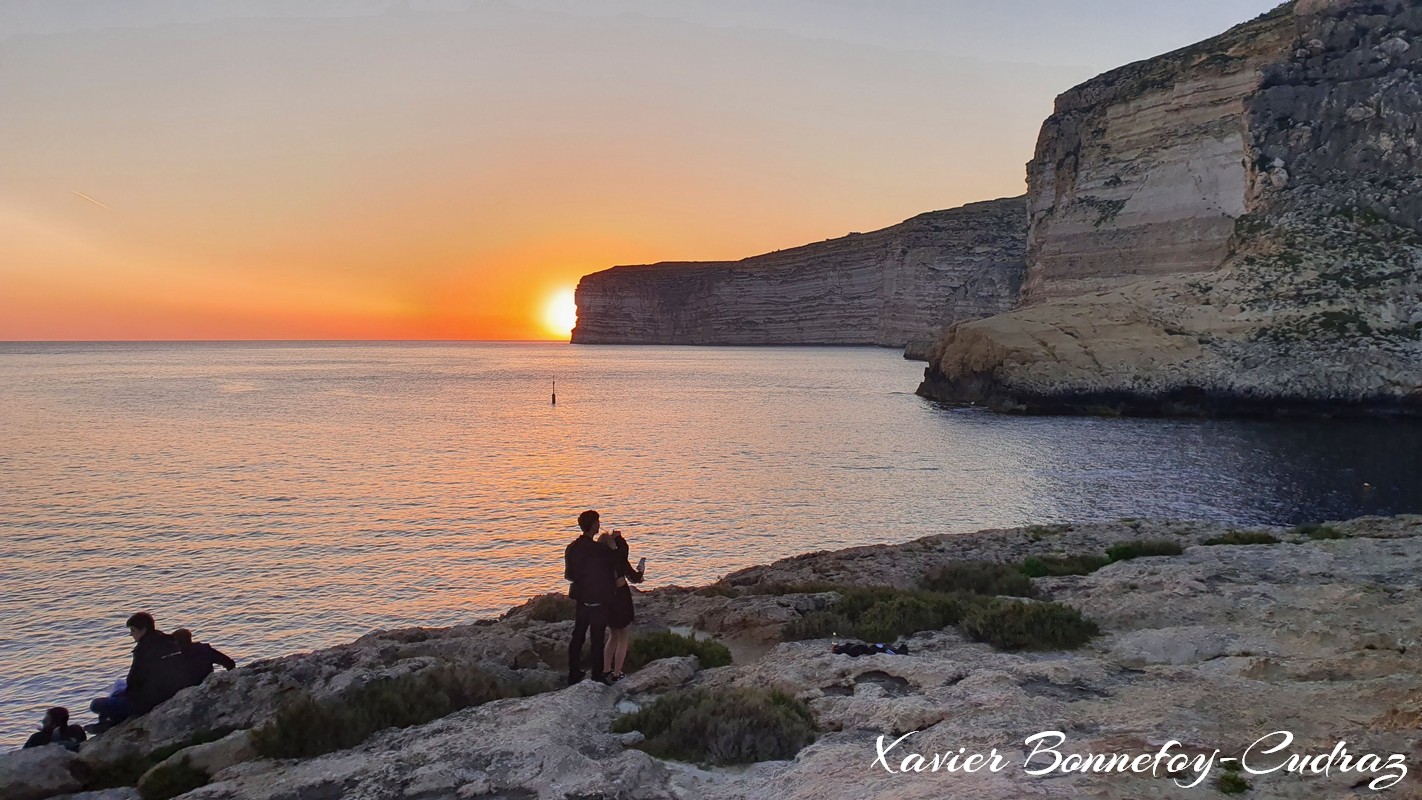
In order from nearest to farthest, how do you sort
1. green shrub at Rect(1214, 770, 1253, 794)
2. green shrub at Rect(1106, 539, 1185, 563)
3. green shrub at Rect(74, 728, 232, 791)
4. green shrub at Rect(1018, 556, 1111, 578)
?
green shrub at Rect(1214, 770, 1253, 794) → green shrub at Rect(74, 728, 232, 791) → green shrub at Rect(1018, 556, 1111, 578) → green shrub at Rect(1106, 539, 1185, 563)

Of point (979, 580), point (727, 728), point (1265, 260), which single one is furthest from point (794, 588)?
point (1265, 260)

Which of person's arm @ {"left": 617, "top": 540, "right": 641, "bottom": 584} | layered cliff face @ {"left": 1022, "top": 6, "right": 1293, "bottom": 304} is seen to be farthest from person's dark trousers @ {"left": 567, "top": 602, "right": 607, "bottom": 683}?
layered cliff face @ {"left": 1022, "top": 6, "right": 1293, "bottom": 304}

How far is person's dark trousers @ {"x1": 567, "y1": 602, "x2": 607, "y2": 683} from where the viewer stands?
9.55 m

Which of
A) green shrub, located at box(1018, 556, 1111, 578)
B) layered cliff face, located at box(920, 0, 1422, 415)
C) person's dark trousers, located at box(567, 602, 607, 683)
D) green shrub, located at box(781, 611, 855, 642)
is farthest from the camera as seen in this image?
layered cliff face, located at box(920, 0, 1422, 415)

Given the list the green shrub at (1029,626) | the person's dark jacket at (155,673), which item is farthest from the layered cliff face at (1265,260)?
the person's dark jacket at (155,673)

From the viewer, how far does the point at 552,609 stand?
13.8m

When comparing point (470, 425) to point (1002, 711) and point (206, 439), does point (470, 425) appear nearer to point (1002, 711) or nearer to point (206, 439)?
point (206, 439)

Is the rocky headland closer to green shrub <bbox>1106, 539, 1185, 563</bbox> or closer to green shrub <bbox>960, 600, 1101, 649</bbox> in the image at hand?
green shrub <bbox>960, 600, 1101, 649</bbox>

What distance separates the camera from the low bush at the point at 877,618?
11.0m

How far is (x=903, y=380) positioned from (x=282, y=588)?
79.4m

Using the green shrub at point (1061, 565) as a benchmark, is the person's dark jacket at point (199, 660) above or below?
above

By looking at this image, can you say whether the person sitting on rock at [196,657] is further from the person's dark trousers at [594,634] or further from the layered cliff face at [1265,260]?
the layered cliff face at [1265,260]

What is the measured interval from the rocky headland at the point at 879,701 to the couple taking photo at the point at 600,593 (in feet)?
1.16

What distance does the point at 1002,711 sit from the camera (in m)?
7.55
